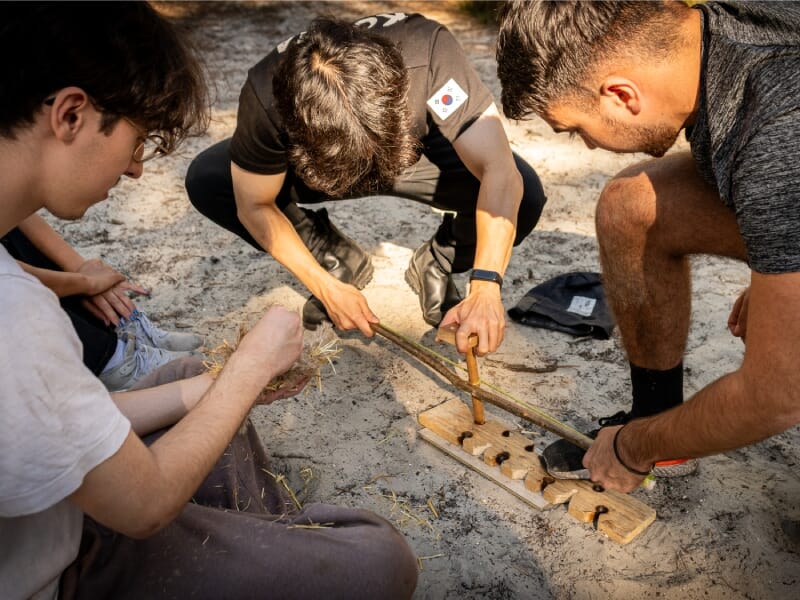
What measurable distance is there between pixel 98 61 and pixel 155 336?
2.18 metres

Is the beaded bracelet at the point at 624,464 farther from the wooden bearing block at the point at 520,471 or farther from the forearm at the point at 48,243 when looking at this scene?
the forearm at the point at 48,243

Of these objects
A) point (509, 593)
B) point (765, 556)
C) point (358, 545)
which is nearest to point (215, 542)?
point (358, 545)

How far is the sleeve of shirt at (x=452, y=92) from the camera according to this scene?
3.30 meters

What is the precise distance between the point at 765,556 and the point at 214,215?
2861mm

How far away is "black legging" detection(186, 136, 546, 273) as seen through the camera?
3717mm

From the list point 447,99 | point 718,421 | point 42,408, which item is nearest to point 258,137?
point 447,99

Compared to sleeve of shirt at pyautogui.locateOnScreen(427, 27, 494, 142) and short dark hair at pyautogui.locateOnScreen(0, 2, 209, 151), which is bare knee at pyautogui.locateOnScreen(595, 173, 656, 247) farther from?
short dark hair at pyautogui.locateOnScreen(0, 2, 209, 151)

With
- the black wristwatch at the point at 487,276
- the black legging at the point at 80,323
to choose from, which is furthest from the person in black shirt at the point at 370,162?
the black legging at the point at 80,323

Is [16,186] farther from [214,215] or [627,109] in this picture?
[214,215]

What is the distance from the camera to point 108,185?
1.78 meters

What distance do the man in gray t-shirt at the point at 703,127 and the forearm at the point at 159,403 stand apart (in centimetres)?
128

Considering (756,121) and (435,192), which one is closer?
(756,121)

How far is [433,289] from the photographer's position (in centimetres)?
392

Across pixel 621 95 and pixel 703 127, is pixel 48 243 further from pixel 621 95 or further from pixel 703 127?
pixel 703 127
